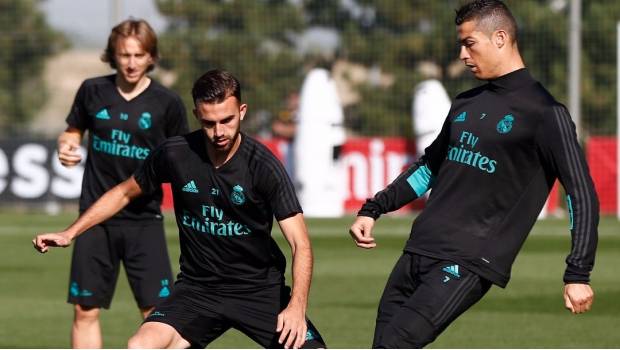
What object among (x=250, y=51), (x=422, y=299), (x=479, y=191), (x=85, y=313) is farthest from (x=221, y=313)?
(x=250, y=51)

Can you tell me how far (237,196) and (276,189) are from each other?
0.20 m

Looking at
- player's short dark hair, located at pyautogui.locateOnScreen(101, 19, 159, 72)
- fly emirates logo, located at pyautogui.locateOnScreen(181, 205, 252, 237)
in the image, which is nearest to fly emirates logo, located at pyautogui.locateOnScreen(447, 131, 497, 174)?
fly emirates logo, located at pyautogui.locateOnScreen(181, 205, 252, 237)

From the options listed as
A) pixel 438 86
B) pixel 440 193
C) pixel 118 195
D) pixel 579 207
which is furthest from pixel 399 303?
pixel 438 86

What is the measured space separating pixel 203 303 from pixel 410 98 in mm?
21332

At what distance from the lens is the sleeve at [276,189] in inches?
261

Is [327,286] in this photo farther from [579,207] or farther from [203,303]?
[579,207]

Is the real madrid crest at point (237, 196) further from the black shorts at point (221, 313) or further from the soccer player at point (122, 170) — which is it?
the soccer player at point (122, 170)

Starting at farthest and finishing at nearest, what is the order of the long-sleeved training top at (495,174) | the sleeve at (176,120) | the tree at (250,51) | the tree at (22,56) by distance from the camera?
the tree at (22,56) → the tree at (250,51) → the sleeve at (176,120) → the long-sleeved training top at (495,174)

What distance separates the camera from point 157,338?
6.64 m

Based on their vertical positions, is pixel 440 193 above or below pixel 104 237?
above

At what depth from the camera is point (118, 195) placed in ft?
23.4

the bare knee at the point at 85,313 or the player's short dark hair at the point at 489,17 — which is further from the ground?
the player's short dark hair at the point at 489,17

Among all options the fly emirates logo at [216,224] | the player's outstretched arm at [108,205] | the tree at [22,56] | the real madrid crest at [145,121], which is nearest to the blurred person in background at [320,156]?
the tree at [22,56]

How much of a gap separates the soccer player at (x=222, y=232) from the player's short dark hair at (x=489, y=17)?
1.10m
